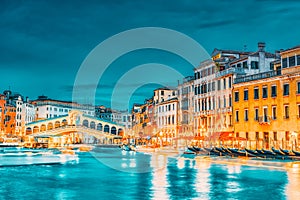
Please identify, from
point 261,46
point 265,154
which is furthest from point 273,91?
point 261,46

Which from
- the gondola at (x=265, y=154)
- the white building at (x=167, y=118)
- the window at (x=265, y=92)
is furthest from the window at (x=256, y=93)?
the white building at (x=167, y=118)

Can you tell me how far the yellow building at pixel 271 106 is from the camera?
39.2 meters

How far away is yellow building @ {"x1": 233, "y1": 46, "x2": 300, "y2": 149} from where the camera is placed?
129ft

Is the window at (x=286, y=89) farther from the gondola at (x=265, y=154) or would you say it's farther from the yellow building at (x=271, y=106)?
the gondola at (x=265, y=154)

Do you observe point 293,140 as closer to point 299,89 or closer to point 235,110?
point 299,89

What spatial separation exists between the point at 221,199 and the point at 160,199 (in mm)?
2203

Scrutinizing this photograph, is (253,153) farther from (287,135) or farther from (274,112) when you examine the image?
(274,112)

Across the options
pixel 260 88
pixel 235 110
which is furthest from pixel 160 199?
pixel 235 110

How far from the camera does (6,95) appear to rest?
117938mm

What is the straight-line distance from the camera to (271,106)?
138 feet

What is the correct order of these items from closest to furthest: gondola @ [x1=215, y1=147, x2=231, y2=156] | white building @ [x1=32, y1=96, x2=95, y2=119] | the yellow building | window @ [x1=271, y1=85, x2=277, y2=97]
Result: 1. the yellow building
2. window @ [x1=271, y1=85, x2=277, y2=97]
3. gondola @ [x1=215, y1=147, x2=231, y2=156]
4. white building @ [x1=32, y1=96, x2=95, y2=119]

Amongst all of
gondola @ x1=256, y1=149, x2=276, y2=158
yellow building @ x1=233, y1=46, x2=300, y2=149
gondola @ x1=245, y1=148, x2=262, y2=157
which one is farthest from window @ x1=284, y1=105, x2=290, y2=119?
gondola @ x1=256, y1=149, x2=276, y2=158

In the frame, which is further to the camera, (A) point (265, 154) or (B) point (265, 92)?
(B) point (265, 92)

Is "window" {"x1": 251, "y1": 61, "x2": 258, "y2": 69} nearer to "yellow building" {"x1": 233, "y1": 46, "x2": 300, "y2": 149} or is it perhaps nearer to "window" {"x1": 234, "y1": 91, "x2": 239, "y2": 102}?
"yellow building" {"x1": 233, "y1": 46, "x2": 300, "y2": 149}
